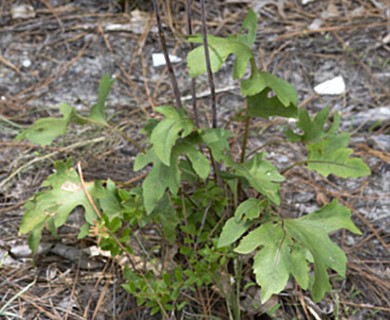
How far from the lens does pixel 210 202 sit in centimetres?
239

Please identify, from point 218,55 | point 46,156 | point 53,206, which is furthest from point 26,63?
point 218,55

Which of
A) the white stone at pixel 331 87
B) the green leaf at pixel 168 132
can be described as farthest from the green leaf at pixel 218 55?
the white stone at pixel 331 87

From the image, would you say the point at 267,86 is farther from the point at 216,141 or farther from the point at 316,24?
the point at 316,24

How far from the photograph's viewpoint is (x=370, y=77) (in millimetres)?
3381

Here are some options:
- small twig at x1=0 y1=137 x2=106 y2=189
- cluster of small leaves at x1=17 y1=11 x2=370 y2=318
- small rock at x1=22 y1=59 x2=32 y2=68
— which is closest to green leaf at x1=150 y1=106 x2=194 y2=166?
cluster of small leaves at x1=17 y1=11 x2=370 y2=318

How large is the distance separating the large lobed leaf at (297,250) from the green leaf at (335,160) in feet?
0.58

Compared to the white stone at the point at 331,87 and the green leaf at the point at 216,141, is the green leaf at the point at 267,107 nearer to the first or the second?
the green leaf at the point at 216,141

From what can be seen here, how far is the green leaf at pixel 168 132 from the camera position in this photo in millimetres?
2104

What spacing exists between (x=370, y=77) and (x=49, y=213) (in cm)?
188

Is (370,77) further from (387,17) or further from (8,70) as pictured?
(8,70)

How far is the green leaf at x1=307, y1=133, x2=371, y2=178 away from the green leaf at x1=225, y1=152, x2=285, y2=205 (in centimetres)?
18

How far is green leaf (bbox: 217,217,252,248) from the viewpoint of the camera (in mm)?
2031

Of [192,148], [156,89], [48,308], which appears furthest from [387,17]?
[48,308]

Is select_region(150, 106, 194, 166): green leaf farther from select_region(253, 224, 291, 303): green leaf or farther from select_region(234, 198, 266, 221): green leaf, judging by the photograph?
select_region(253, 224, 291, 303): green leaf
